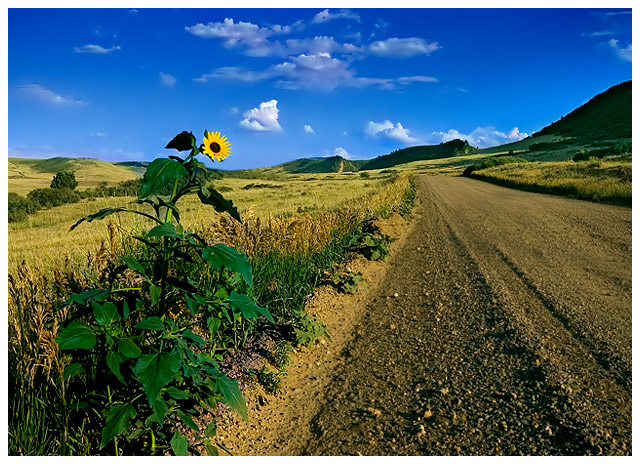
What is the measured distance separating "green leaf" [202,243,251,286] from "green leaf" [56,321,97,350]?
70 centimetres

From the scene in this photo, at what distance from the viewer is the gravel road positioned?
125 inches

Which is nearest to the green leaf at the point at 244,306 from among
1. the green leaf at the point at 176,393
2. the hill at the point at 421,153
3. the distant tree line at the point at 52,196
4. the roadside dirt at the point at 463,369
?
the green leaf at the point at 176,393

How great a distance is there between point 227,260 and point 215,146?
28.8 inches

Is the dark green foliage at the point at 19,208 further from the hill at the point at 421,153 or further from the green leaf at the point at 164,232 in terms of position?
the hill at the point at 421,153

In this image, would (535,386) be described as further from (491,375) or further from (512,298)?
(512,298)

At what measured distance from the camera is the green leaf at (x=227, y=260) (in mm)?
2197

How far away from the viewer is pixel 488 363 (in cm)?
421

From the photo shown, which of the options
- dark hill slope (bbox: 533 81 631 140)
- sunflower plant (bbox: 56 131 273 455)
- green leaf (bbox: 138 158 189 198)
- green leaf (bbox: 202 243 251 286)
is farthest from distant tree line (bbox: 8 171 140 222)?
dark hill slope (bbox: 533 81 631 140)

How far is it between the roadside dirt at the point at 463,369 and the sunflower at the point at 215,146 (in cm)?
177

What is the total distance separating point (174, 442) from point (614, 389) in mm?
3128

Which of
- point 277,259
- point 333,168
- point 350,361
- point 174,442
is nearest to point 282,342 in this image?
point 350,361

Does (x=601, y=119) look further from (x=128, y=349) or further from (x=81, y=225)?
(x=128, y=349)

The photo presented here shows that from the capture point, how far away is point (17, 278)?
3.32 meters

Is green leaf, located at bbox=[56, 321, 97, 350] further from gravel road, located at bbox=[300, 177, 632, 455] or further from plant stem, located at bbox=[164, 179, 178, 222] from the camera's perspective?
gravel road, located at bbox=[300, 177, 632, 455]
